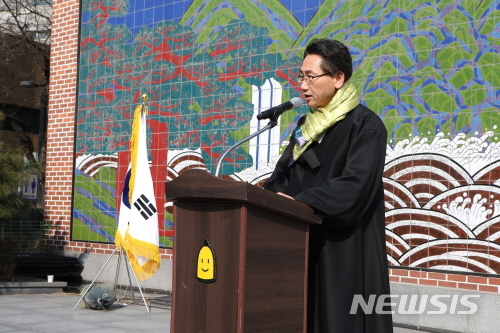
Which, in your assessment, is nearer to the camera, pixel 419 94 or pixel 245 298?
pixel 245 298

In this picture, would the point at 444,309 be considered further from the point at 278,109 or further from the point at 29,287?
the point at 29,287

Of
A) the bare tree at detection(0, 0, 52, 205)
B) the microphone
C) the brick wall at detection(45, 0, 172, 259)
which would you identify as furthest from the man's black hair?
the bare tree at detection(0, 0, 52, 205)

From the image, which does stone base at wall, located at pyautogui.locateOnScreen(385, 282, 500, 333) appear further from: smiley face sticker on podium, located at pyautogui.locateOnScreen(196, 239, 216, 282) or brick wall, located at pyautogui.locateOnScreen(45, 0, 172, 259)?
brick wall, located at pyautogui.locateOnScreen(45, 0, 172, 259)

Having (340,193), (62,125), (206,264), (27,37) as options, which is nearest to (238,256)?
(206,264)

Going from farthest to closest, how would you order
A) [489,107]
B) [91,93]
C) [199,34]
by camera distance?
[91,93] < [199,34] < [489,107]

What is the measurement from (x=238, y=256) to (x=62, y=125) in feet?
34.9

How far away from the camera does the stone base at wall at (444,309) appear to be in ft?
24.8

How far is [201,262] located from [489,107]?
5538 mm

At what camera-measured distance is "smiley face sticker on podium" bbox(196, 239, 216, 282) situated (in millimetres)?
2896

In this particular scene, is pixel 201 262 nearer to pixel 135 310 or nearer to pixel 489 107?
pixel 489 107

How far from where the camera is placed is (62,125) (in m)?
12.9

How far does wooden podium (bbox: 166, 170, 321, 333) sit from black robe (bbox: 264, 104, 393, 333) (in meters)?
0.15

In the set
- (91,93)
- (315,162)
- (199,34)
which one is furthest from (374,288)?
(91,93)

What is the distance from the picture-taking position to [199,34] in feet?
36.2
